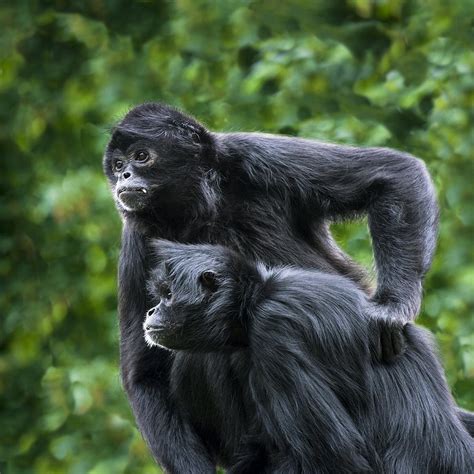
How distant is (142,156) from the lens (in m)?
6.45

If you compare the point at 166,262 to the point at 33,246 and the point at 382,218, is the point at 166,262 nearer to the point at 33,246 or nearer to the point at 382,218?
the point at 382,218

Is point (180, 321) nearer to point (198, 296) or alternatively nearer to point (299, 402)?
point (198, 296)

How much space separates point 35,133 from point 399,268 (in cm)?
616

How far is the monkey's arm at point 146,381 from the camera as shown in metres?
6.27

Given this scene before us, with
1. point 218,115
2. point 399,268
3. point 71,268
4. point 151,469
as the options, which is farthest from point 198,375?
point 71,268

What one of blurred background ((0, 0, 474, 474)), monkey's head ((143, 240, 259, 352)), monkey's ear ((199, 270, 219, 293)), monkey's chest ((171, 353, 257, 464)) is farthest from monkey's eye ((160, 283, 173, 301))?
blurred background ((0, 0, 474, 474))

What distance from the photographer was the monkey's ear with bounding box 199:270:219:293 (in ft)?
19.6

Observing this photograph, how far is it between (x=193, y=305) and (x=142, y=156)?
97 cm

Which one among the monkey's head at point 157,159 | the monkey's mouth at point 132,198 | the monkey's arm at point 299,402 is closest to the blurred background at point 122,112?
the monkey's head at point 157,159

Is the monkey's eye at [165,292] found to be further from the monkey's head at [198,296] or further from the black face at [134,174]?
the black face at [134,174]

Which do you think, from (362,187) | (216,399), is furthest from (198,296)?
(362,187)

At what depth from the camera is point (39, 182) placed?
36.7 ft

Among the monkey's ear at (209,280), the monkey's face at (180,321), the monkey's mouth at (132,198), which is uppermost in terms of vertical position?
the monkey's mouth at (132,198)

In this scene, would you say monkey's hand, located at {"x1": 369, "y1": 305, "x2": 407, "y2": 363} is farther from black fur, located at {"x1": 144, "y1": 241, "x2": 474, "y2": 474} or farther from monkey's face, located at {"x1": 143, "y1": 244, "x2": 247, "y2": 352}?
monkey's face, located at {"x1": 143, "y1": 244, "x2": 247, "y2": 352}
